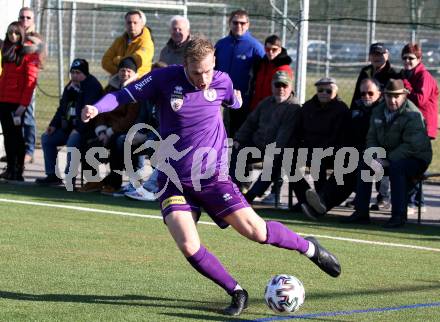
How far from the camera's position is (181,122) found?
7.00 metres

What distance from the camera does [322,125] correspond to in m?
11.8

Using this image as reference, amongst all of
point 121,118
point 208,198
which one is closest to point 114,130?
point 121,118

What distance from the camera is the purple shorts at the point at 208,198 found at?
687 cm

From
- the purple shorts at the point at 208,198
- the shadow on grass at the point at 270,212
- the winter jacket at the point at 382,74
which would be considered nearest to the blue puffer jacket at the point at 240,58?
the winter jacket at the point at 382,74

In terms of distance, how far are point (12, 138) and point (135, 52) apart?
2.04 m

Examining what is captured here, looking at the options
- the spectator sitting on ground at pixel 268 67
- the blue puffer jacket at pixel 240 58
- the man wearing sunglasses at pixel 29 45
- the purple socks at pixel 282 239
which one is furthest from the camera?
the man wearing sunglasses at pixel 29 45

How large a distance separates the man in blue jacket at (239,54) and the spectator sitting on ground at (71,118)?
5.33ft

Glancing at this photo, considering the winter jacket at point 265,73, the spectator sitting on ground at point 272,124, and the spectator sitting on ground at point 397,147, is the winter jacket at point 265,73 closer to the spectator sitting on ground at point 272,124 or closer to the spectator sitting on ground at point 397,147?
the spectator sitting on ground at point 272,124

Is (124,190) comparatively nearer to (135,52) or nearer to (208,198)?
(135,52)

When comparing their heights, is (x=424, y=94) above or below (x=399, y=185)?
above

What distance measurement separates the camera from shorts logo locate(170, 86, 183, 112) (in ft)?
22.9

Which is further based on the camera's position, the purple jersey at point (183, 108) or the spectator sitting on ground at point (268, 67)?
the spectator sitting on ground at point (268, 67)

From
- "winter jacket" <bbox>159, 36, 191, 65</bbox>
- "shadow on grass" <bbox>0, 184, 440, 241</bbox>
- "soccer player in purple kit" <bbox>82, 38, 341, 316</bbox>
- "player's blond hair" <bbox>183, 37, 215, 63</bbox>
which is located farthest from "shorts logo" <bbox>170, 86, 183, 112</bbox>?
"winter jacket" <bbox>159, 36, 191, 65</bbox>

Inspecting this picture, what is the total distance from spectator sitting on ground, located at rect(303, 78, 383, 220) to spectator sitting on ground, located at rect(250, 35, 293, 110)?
1.13 meters
